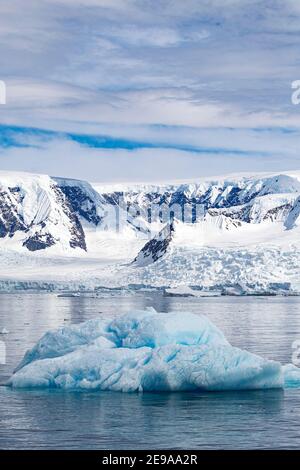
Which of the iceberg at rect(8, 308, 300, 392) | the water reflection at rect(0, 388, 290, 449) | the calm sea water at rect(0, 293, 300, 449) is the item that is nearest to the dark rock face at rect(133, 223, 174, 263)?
the iceberg at rect(8, 308, 300, 392)

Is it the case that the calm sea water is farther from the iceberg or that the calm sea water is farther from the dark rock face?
the dark rock face

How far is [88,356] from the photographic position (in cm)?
2470

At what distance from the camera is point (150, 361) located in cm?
2389

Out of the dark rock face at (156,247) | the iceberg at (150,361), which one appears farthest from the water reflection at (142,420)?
the dark rock face at (156,247)

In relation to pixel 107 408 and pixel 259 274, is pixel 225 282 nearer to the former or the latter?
pixel 259 274

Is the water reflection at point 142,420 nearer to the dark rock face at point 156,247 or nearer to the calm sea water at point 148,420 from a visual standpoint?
the calm sea water at point 148,420

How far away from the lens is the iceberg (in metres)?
23.9

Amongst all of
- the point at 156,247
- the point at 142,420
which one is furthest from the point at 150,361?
A: the point at 156,247

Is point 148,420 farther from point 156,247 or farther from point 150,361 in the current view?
point 156,247

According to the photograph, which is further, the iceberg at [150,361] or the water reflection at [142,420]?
the iceberg at [150,361]

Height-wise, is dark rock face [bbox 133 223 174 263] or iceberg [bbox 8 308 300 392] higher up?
dark rock face [bbox 133 223 174 263]

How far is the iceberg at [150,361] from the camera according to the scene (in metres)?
23.9
